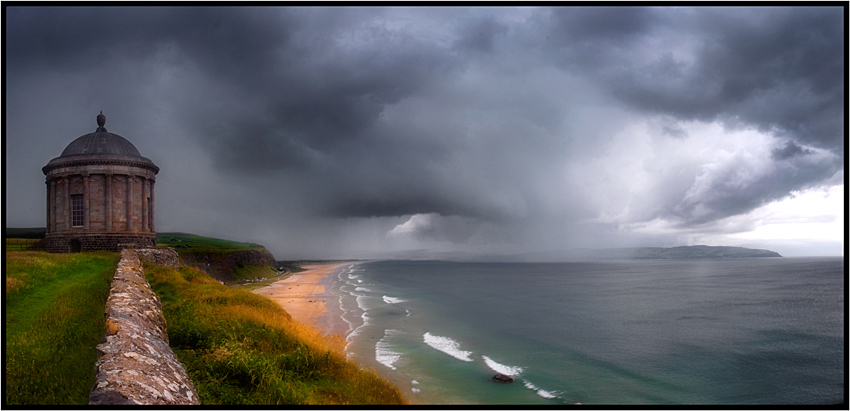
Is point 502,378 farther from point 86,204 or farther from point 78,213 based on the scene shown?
point 78,213

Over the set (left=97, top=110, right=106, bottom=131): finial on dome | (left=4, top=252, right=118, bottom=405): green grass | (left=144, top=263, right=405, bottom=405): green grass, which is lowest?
(left=144, top=263, right=405, bottom=405): green grass

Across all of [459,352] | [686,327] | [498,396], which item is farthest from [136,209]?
[686,327]

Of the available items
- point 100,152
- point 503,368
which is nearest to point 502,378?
point 503,368

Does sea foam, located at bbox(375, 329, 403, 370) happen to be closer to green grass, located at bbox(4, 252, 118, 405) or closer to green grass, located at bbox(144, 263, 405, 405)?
green grass, located at bbox(144, 263, 405, 405)

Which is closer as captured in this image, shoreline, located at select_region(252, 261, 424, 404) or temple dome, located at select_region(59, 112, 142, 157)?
shoreline, located at select_region(252, 261, 424, 404)

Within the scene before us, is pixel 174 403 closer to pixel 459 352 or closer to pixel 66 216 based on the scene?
pixel 459 352

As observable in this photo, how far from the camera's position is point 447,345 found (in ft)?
96.7

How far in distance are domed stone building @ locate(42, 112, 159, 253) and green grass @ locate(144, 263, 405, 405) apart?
25.2 meters

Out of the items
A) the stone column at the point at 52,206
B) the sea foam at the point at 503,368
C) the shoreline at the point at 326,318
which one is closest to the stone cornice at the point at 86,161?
the stone column at the point at 52,206

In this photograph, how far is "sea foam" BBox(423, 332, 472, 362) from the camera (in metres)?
26.6

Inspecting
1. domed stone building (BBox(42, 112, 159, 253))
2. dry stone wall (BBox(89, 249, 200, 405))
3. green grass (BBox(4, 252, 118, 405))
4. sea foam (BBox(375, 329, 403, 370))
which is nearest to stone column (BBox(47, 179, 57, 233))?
domed stone building (BBox(42, 112, 159, 253))

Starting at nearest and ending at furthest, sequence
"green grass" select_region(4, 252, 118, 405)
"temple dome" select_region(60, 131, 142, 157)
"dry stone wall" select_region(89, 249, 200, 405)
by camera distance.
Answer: "dry stone wall" select_region(89, 249, 200, 405) → "green grass" select_region(4, 252, 118, 405) → "temple dome" select_region(60, 131, 142, 157)

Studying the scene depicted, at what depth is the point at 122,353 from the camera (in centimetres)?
626

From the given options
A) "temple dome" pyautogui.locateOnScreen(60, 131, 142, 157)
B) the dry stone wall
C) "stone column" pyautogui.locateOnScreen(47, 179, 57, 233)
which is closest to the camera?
the dry stone wall
